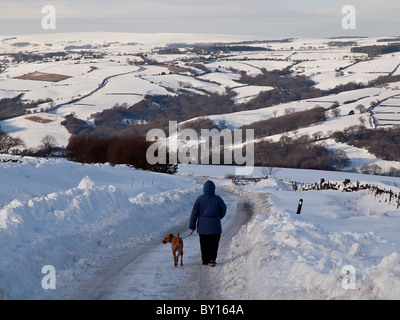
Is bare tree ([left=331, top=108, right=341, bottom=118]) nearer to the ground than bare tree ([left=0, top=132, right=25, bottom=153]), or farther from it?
farther from it

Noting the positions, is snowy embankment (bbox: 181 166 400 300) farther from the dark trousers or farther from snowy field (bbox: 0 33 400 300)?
the dark trousers

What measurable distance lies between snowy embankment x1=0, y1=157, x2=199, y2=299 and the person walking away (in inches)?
84.9

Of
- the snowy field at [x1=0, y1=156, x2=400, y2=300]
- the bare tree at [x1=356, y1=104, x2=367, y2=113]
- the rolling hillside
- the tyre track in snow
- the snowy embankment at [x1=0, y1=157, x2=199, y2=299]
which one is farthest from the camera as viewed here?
the bare tree at [x1=356, y1=104, x2=367, y2=113]

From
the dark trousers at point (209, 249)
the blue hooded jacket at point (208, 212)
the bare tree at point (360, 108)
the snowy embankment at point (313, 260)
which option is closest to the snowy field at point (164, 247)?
the snowy embankment at point (313, 260)

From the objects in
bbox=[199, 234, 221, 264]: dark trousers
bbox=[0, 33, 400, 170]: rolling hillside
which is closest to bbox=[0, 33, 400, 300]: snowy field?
bbox=[199, 234, 221, 264]: dark trousers

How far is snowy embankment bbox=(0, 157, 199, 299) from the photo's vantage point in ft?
30.5

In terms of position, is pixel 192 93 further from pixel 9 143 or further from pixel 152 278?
pixel 152 278

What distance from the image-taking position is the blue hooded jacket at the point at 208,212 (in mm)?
11219

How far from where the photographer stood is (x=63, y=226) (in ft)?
43.8

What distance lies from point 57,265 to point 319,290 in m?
5.26

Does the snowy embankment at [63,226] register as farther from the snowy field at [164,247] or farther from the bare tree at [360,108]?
the bare tree at [360,108]

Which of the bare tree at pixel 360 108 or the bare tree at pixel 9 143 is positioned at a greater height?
the bare tree at pixel 360 108

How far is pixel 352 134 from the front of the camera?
332ft
